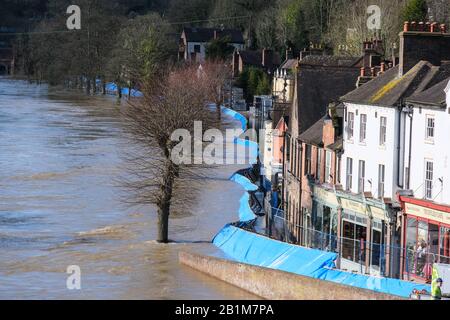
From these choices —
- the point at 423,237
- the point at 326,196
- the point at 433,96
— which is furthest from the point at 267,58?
the point at 423,237

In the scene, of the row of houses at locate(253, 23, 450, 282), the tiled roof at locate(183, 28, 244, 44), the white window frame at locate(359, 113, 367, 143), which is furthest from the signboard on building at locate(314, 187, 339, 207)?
the tiled roof at locate(183, 28, 244, 44)

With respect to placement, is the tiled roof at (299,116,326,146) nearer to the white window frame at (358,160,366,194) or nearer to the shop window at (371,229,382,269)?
the white window frame at (358,160,366,194)

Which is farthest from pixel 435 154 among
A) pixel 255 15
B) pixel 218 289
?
pixel 255 15

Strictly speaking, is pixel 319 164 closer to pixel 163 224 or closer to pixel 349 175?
pixel 349 175

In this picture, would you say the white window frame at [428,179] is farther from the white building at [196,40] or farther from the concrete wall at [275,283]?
the white building at [196,40]

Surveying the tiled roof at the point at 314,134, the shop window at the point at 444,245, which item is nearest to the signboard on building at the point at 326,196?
the tiled roof at the point at 314,134
